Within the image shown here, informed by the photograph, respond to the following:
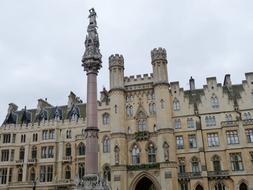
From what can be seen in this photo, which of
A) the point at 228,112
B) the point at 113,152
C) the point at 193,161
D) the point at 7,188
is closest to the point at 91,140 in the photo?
the point at 113,152

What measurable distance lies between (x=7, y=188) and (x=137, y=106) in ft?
82.2

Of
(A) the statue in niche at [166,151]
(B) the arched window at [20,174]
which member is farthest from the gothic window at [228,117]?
(B) the arched window at [20,174]

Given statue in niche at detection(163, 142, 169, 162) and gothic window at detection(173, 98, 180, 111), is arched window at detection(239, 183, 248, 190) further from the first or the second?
gothic window at detection(173, 98, 180, 111)

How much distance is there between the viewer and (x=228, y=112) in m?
48.8

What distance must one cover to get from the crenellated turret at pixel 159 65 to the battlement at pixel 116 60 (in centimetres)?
507

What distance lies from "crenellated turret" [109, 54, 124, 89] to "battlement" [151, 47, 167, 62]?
516 centimetres

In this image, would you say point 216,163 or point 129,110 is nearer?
point 216,163

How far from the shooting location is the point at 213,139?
158 ft

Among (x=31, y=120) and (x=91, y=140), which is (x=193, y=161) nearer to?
(x=91, y=140)

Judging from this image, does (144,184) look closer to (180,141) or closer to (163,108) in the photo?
(180,141)

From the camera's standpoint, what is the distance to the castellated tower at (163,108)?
150 feet

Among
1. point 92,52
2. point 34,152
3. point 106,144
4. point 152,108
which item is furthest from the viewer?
point 34,152

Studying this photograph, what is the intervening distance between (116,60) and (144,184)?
19866 mm

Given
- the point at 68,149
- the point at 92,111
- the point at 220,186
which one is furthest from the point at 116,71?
the point at 92,111
